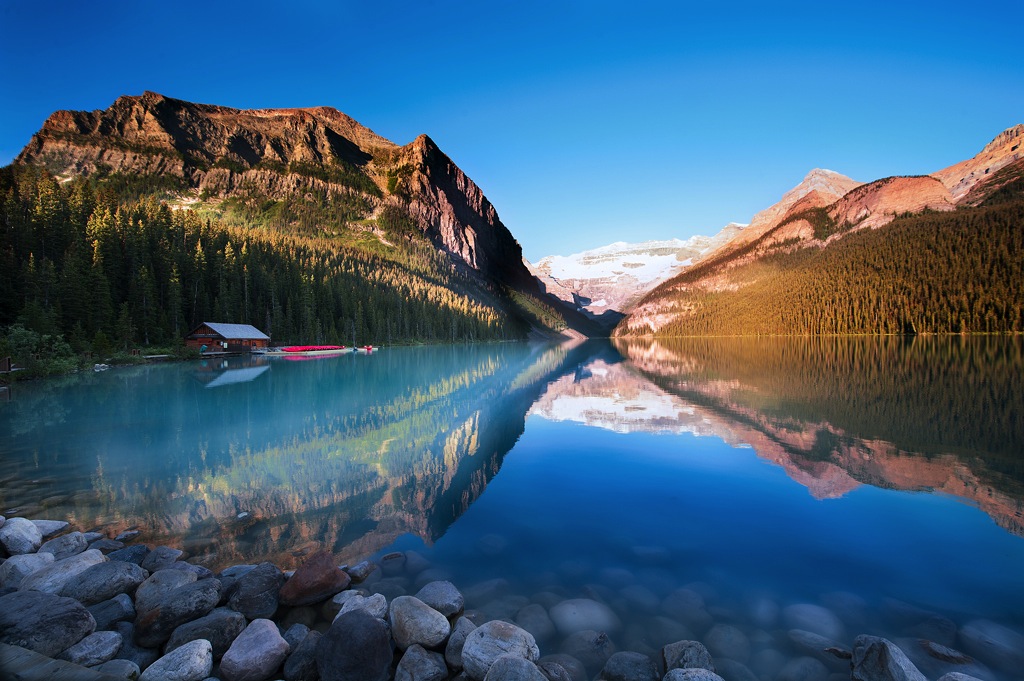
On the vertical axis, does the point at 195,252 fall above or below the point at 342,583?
above

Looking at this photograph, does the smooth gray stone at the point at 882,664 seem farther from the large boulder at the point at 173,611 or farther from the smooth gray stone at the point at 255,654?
the large boulder at the point at 173,611

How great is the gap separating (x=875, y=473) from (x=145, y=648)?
16.1 meters

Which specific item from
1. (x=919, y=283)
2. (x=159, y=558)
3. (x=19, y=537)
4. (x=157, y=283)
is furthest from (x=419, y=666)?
(x=919, y=283)

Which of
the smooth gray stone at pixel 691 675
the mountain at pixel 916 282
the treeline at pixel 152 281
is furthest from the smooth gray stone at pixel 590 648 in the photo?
the mountain at pixel 916 282

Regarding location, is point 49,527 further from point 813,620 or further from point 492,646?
point 813,620

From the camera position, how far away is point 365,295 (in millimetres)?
112875

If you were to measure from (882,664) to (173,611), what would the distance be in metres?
8.39

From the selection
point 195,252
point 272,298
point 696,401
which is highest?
point 195,252

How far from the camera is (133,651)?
555cm

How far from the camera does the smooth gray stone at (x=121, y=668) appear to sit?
16.1 feet

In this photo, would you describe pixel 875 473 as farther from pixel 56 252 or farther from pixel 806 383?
pixel 56 252

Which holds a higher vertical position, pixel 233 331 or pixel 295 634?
pixel 233 331

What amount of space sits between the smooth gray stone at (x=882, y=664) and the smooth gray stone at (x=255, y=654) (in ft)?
21.3

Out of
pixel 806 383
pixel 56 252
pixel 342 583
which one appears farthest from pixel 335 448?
pixel 56 252
